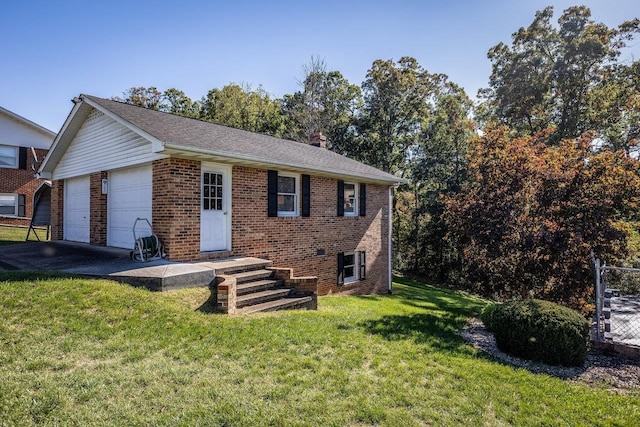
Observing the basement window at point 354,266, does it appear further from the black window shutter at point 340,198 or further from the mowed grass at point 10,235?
the mowed grass at point 10,235

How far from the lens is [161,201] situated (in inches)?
317

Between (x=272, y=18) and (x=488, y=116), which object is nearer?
(x=272, y=18)

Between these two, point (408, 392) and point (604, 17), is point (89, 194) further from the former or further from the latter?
point (604, 17)

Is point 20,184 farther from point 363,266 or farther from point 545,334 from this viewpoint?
point 545,334

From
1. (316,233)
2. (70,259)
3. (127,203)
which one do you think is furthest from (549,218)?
(70,259)

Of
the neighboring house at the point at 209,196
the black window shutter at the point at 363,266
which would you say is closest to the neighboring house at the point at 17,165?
the neighboring house at the point at 209,196

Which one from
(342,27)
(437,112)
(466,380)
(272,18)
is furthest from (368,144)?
(466,380)

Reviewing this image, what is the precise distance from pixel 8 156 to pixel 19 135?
139 cm

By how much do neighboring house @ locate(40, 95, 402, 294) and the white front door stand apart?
25 millimetres

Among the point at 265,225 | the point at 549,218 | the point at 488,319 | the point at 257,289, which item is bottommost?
the point at 488,319

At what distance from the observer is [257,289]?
296 inches

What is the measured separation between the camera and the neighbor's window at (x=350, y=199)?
12719mm

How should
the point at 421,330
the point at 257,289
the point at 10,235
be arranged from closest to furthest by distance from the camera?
1. the point at 421,330
2. the point at 257,289
3. the point at 10,235

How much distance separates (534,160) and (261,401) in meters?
8.52
